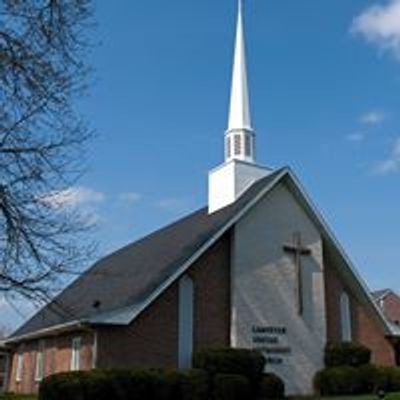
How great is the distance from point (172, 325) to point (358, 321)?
30.2 feet

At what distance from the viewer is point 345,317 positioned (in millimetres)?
31281

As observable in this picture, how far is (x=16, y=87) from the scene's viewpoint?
13.2 m

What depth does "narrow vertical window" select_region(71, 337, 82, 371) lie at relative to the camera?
27609mm

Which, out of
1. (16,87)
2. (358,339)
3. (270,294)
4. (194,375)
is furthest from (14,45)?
(358,339)

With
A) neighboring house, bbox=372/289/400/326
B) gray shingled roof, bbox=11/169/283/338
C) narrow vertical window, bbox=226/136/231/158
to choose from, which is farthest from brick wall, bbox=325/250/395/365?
neighboring house, bbox=372/289/400/326

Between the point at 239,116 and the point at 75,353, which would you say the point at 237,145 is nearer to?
the point at 239,116

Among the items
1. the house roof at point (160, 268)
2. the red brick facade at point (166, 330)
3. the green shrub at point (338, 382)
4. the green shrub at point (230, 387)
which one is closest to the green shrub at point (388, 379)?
the green shrub at point (338, 382)

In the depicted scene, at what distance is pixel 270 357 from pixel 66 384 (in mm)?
9331

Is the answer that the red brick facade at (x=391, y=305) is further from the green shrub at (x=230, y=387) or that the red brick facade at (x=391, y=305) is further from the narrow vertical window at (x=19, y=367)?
the green shrub at (x=230, y=387)

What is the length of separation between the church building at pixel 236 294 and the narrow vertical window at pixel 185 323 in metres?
0.04

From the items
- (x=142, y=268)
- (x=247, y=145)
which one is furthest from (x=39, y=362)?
(x=247, y=145)

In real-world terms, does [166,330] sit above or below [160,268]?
below

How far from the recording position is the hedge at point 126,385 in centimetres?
Answer: 2109

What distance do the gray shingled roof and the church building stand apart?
0.09 metres
